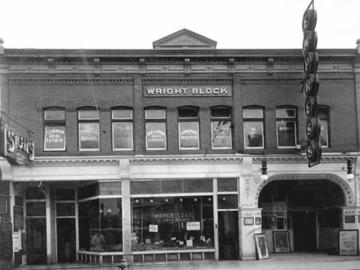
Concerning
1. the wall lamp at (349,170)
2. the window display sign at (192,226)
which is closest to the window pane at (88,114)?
the window display sign at (192,226)

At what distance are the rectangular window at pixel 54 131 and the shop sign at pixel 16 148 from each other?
0.97m

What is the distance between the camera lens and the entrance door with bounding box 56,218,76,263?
2861cm

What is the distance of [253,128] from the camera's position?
2847 centimetres

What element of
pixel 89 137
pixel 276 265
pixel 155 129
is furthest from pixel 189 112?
pixel 276 265

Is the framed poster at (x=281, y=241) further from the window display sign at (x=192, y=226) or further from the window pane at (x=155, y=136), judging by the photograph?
the window pane at (x=155, y=136)

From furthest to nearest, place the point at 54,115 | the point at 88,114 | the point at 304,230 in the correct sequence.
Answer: the point at 304,230, the point at 88,114, the point at 54,115

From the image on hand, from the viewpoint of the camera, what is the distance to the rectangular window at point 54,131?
27.4 m

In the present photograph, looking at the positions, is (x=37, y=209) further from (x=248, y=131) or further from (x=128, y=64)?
(x=248, y=131)

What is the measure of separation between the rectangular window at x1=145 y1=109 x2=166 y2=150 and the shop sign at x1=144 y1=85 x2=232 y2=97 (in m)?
0.78

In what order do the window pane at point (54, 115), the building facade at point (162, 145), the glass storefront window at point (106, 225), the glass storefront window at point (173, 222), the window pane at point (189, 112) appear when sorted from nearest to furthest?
1. the glass storefront window at point (106, 225)
2. the building facade at point (162, 145)
3. the glass storefront window at point (173, 222)
4. the window pane at point (54, 115)
5. the window pane at point (189, 112)

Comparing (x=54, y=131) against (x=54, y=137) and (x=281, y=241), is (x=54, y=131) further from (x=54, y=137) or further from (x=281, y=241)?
(x=281, y=241)

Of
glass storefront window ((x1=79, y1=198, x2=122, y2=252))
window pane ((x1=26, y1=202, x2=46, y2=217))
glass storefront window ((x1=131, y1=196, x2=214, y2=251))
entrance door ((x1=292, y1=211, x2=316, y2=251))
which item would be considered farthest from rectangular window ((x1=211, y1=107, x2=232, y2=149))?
window pane ((x1=26, y1=202, x2=46, y2=217))

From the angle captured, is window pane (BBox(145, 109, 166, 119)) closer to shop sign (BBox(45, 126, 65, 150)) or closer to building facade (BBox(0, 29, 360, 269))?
building facade (BBox(0, 29, 360, 269))

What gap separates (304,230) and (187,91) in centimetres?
888
